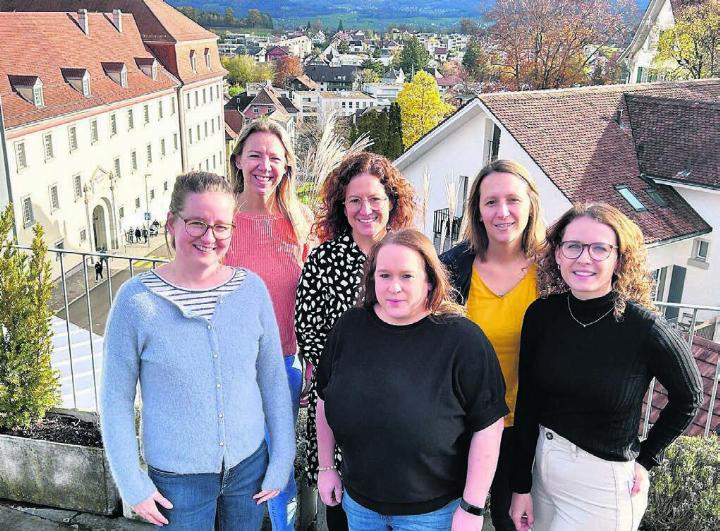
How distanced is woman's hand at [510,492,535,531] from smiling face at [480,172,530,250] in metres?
0.85

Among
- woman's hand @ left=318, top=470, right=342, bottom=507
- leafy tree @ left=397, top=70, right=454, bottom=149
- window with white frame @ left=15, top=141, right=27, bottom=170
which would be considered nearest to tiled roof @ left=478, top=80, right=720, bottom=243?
woman's hand @ left=318, top=470, right=342, bottom=507

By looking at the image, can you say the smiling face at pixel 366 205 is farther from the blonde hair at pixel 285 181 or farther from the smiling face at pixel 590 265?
the smiling face at pixel 590 265

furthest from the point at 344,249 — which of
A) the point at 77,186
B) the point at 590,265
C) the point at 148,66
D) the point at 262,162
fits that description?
the point at 148,66

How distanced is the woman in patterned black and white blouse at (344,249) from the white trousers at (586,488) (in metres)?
0.76

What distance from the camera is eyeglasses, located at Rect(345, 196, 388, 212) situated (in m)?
2.50

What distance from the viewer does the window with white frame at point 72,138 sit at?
27.2m

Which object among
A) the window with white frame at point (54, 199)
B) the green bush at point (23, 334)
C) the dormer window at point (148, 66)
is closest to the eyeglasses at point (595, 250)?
the green bush at point (23, 334)

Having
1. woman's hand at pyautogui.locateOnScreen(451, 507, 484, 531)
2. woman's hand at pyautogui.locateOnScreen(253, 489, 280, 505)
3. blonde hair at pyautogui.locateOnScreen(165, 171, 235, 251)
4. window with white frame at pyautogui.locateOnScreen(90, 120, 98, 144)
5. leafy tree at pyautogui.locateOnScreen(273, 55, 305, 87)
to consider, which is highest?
blonde hair at pyautogui.locateOnScreen(165, 171, 235, 251)

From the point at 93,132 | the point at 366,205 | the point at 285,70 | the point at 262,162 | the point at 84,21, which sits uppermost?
the point at 84,21

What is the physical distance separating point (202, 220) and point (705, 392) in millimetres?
3916

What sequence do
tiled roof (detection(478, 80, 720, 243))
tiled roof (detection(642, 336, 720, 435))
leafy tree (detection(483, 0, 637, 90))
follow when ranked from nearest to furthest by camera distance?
tiled roof (detection(642, 336, 720, 435)) < tiled roof (detection(478, 80, 720, 243)) < leafy tree (detection(483, 0, 637, 90))

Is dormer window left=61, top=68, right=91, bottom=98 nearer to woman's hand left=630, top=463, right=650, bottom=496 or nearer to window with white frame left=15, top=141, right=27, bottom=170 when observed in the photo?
window with white frame left=15, top=141, right=27, bottom=170

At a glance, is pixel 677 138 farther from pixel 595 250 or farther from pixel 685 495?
pixel 595 250

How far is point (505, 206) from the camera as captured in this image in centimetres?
229
